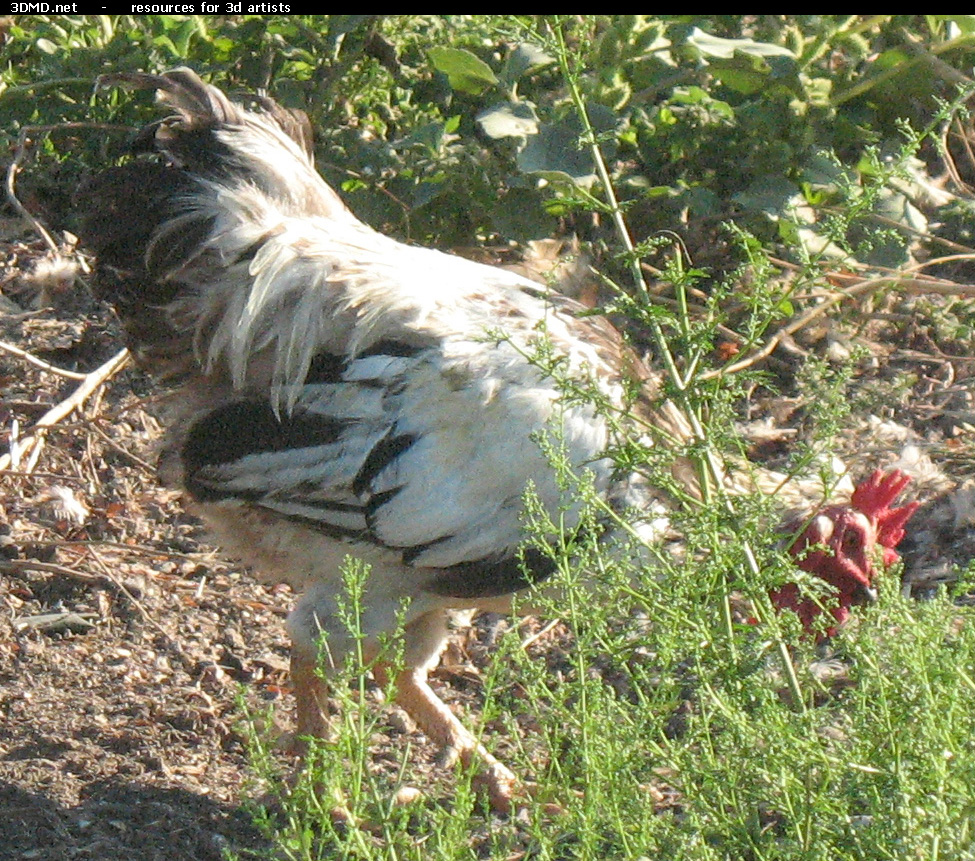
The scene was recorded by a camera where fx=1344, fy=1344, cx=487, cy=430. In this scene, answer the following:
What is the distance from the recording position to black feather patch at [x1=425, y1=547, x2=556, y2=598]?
339 centimetres

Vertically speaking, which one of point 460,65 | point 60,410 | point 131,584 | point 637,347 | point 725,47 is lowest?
point 131,584

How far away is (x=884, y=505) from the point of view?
3541 mm

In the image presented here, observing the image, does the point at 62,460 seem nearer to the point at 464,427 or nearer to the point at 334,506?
the point at 334,506

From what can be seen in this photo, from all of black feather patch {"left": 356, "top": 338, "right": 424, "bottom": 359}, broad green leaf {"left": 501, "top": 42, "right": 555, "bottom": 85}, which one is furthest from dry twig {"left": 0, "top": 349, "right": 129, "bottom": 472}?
broad green leaf {"left": 501, "top": 42, "right": 555, "bottom": 85}

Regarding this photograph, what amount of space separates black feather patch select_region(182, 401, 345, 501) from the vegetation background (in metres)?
0.69

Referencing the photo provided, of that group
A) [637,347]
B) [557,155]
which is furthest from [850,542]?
[637,347]

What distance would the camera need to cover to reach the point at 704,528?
7.25ft

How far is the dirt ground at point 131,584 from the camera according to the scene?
11.5 ft

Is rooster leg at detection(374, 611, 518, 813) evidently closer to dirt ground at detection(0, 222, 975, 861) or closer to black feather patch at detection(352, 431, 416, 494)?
dirt ground at detection(0, 222, 975, 861)

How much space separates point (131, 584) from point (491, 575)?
155 centimetres

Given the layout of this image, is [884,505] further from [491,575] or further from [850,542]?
[491,575]

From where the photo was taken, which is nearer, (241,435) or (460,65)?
(241,435)

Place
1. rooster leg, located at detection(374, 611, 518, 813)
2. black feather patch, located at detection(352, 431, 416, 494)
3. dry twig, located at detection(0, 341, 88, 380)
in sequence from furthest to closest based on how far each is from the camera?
dry twig, located at detection(0, 341, 88, 380) < rooster leg, located at detection(374, 611, 518, 813) < black feather patch, located at detection(352, 431, 416, 494)
